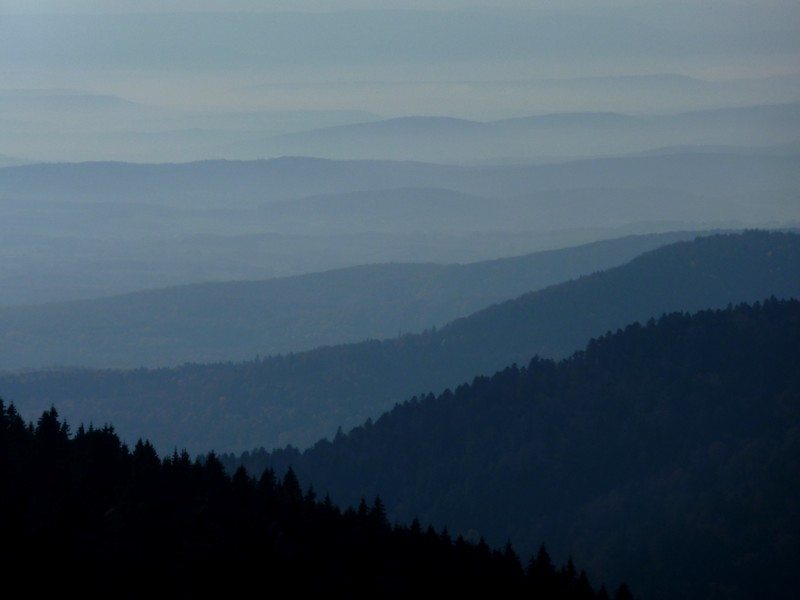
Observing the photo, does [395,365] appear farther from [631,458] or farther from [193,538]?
[193,538]

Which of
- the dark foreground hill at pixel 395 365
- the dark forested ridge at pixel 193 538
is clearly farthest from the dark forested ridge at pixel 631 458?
the dark foreground hill at pixel 395 365

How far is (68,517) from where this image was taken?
3819cm

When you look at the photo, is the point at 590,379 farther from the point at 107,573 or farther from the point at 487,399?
the point at 107,573

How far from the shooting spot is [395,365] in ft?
585

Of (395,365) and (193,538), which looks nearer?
(193,538)

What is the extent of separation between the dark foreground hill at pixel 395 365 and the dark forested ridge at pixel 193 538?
115 meters

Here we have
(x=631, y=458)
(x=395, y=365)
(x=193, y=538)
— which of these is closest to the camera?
(x=193, y=538)

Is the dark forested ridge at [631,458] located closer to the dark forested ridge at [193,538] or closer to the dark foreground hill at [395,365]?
the dark forested ridge at [193,538]

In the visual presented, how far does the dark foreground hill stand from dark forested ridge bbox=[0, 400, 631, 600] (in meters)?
115

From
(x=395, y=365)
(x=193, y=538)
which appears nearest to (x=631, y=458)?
(x=193, y=538)

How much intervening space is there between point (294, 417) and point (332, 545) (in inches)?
5118

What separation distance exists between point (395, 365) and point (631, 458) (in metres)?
83.3

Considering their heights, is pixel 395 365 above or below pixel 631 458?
above

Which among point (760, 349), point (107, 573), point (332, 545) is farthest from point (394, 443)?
point (107, 573)
